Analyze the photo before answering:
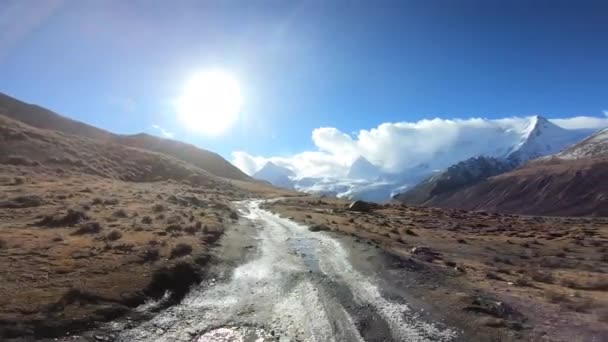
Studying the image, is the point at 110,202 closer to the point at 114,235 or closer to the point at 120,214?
the point at 120,214

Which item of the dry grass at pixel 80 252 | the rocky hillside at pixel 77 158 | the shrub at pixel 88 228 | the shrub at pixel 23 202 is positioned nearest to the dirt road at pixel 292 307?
the dry grass at pixel 80 252

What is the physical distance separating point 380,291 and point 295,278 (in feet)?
16.5

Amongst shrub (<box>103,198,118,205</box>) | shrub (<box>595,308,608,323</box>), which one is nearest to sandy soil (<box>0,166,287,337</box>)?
shrub (<box>103,198,118,205</box>)

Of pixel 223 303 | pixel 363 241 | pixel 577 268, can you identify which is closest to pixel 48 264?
pixel 223 303

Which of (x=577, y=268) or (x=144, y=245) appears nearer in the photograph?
(x=144, y=245)

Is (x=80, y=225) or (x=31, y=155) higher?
(x=31, y=155)

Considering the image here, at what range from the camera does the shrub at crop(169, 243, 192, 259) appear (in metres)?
26.0

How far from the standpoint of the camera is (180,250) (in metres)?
26.9

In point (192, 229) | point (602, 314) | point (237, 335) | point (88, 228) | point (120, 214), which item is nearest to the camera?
point (237, 335)

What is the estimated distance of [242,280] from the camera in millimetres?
23750

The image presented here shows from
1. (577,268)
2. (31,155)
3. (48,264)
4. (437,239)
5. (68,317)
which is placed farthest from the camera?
(31,155)

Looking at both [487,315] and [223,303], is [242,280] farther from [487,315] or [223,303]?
[487,315]

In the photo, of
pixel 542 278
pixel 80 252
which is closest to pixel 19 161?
pixel 80 252

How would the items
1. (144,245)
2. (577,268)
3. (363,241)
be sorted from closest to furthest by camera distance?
(144,245) < (577,268) < (363,241)
